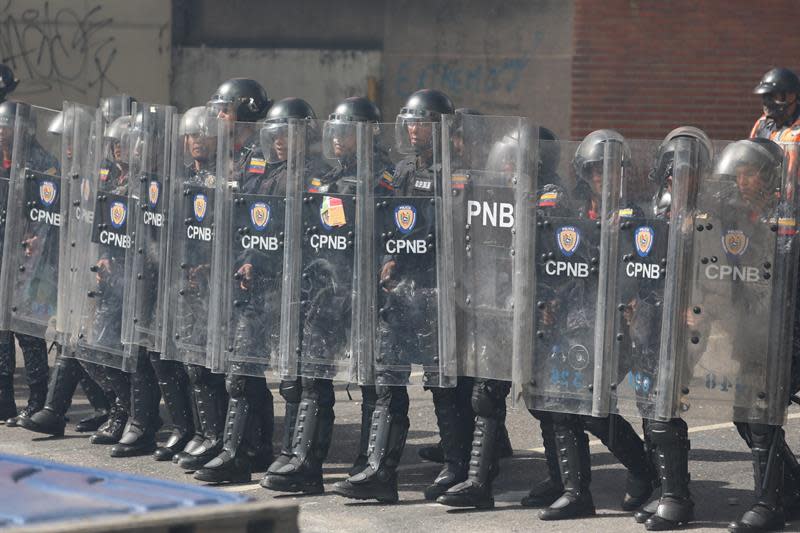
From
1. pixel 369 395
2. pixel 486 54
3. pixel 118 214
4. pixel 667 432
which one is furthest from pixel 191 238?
pixel 486 54

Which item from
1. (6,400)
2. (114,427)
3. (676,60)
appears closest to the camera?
(114,427)

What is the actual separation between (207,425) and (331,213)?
1542 millimetres

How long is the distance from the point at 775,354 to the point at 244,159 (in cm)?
296

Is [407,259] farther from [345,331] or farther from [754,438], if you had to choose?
[754,438]

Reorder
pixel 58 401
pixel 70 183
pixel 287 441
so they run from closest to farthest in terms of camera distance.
Result: 1. pixel 287 441
2. pixel 70 183
3. pixel 58 401

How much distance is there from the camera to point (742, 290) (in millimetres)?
6516

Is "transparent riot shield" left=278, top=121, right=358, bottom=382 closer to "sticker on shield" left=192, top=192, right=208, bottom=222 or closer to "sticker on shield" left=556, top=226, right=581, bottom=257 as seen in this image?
"sticker on shield" left=192, top=192, right=208, bottom=222

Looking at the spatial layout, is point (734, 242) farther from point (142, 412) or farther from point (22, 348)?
point (22, 348)

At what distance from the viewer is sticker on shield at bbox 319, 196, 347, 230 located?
741 cm

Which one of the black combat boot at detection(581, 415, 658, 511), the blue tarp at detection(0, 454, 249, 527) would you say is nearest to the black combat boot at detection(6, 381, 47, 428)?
the black combat boot at detection(581, 415, 658, 511)

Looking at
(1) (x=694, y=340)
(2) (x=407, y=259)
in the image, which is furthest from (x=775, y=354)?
(2) (x=407, y=259)

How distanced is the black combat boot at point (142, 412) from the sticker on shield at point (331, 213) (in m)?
1.71

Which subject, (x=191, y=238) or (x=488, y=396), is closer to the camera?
(x=488, y=396)

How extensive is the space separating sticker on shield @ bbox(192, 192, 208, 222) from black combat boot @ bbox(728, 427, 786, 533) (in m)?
3.15
